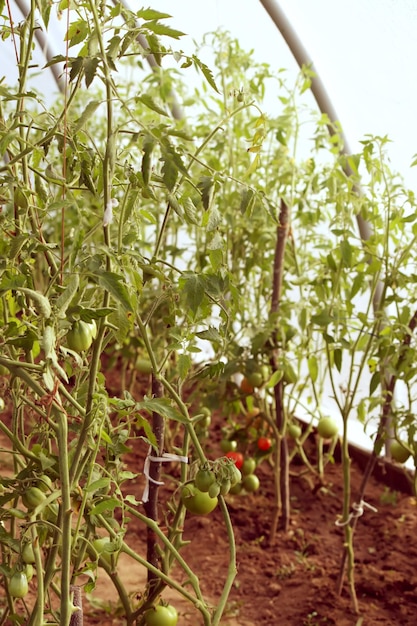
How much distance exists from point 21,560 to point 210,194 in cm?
57

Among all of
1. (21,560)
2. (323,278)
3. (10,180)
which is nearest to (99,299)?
(10,180)

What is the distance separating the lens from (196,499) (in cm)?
135

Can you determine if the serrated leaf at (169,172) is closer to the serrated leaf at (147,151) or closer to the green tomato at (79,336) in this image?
the serrated leaf at (147,151)

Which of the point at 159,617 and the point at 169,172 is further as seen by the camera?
the point at 159,617

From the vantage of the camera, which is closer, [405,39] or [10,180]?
[10,180]

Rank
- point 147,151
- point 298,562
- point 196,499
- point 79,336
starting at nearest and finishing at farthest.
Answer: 1. point 147,151
2. point 79,336
3. point 196,499
4. point 298,562

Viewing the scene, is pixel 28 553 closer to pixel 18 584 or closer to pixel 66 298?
pixel 18 584

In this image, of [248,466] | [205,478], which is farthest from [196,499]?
[248,466]

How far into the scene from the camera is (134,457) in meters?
2.92

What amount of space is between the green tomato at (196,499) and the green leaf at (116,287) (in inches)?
20.8

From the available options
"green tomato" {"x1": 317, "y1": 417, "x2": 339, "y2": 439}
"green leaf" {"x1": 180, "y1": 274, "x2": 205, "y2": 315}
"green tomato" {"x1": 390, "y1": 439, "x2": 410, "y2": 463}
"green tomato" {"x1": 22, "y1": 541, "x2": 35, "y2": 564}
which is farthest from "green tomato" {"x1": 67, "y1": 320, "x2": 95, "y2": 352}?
"green tomato" {"x1": 317, "y1": 417, "x2": 339, "y2": 439}

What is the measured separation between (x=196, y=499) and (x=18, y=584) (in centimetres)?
37

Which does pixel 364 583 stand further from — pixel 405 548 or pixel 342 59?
pixel 342 59

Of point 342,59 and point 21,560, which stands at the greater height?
point 342,59
